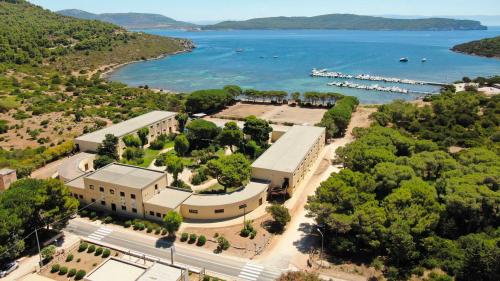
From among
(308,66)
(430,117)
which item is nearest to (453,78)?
(308,66)

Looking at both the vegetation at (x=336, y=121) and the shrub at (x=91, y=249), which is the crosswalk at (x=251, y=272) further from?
the vegetation at (x=336, y=121)

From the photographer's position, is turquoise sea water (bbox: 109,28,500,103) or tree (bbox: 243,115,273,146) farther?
turquoise sea water (bbox: 109,28,500,103)

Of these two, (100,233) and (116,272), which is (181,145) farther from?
(116,272)

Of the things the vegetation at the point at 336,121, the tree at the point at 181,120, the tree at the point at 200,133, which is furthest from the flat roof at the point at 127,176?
the vegetation at the point at 336,121

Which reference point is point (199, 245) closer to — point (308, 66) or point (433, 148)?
point (433, 148)

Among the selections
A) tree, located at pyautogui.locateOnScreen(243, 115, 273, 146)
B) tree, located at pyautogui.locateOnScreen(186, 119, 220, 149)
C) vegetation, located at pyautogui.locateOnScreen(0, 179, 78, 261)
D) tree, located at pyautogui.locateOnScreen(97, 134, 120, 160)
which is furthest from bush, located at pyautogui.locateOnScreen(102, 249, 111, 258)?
tree, located at pyautogui.locateOnScreen(243, 115, 273, 146)

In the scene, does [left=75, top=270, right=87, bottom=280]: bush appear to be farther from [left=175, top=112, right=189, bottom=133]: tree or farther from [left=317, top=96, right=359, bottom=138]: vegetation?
[left=317, top=96, right=359, bottom=138]: vegetation
